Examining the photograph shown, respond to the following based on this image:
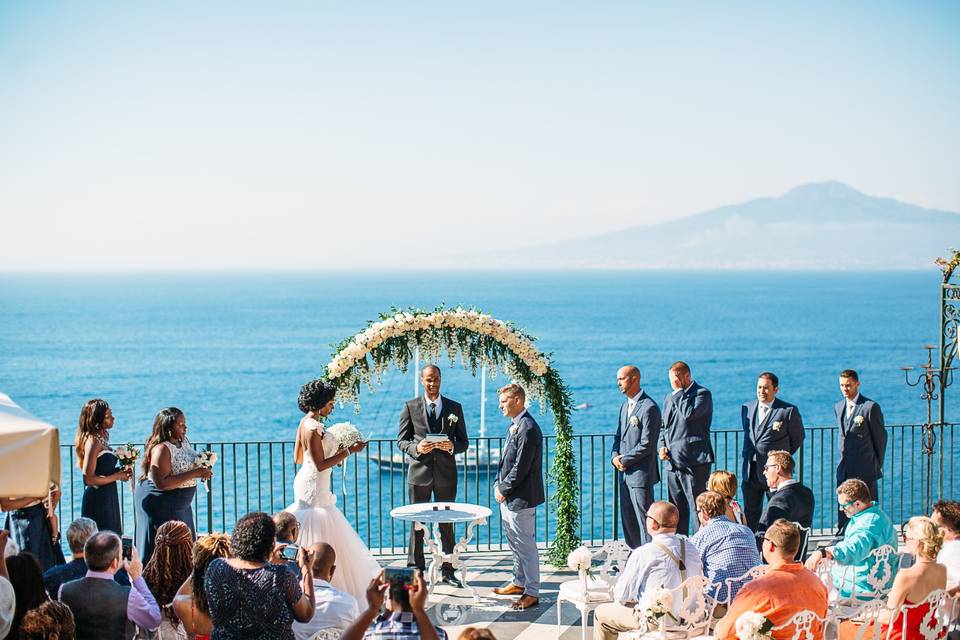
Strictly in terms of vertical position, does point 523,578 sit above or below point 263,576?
below

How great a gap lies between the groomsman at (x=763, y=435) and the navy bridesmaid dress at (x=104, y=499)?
5.57m

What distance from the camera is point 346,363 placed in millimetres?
9945

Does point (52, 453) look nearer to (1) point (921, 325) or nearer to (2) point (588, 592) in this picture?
(2) point (588, 592)

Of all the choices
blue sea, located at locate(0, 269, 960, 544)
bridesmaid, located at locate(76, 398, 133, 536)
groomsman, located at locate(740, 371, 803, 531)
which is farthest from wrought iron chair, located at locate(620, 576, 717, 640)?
blue sea, located at locate(0, 269, 960, 544)

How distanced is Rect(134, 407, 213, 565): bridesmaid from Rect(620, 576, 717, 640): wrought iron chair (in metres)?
3.61

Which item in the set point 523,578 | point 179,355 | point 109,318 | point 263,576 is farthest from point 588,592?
point 109,318

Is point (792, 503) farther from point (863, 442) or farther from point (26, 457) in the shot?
point (26, 457)

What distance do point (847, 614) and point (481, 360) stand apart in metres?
4.62

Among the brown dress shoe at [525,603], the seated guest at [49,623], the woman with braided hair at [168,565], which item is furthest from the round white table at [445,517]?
the seated guest at [49,623]

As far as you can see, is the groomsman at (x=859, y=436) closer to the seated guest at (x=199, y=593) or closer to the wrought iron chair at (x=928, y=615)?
the wrought iron chair at (x=928, y=615)

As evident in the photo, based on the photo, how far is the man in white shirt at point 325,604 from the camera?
19.3ft

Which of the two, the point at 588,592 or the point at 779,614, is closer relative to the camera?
the point at 779,614

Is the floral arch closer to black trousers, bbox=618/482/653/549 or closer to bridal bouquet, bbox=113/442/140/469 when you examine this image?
black trousers, bbox=618/482/653/549

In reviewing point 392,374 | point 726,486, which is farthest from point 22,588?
point 392,374
